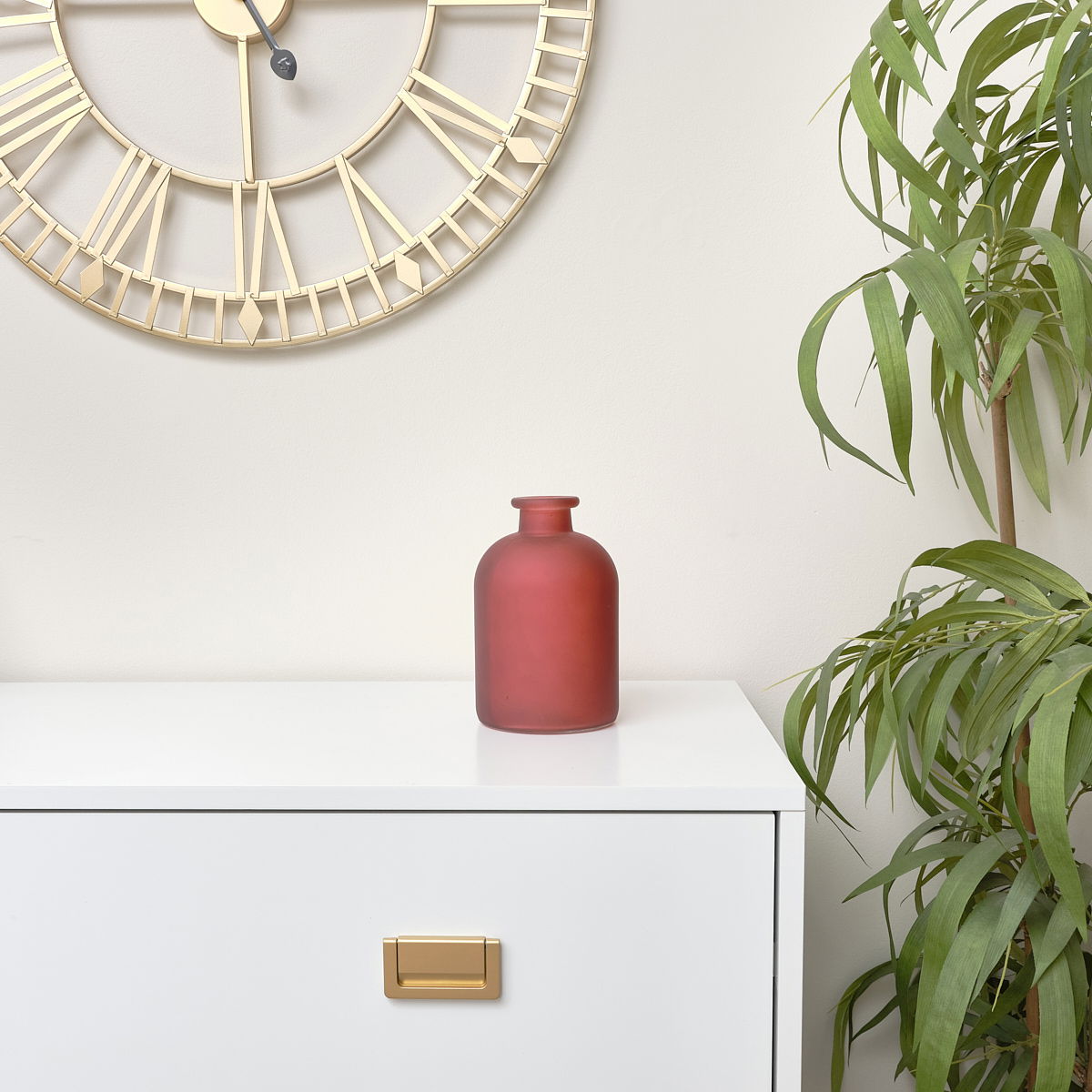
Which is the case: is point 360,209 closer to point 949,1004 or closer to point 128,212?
point 128,212

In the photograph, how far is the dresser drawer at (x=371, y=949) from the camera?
0.81 metres

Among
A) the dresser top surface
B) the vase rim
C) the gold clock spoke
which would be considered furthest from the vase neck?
the gold clock spoke

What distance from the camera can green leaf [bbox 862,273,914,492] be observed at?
67 centimetres

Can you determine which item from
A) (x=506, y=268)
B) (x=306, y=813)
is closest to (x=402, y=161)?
(x=506, y=268)

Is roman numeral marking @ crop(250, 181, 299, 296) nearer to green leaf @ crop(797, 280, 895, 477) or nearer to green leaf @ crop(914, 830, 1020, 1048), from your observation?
green leaf @ crop(797, 280, 895, 477)

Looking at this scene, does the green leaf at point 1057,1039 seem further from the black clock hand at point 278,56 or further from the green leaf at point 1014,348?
the black clock hand at point 278,56

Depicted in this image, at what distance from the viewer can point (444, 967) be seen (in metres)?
0.82

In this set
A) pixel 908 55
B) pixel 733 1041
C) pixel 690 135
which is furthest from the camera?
pixel 690 135

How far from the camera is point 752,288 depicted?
1.23 meters

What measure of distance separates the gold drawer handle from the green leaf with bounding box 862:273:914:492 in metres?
0.48

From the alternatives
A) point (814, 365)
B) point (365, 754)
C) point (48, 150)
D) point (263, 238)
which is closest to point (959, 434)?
point (814, 365)

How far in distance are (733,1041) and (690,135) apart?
0.96 metres

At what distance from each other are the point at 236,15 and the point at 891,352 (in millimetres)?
923

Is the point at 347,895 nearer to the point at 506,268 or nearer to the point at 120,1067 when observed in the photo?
the point at 120,1067
